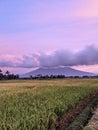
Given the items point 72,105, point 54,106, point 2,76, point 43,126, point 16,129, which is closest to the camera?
point 16,129

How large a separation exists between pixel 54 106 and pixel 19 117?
4.62m

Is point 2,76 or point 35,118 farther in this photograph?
point 2,76

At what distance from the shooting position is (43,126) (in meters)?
13.1

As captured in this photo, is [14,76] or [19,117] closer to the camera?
[19,117]

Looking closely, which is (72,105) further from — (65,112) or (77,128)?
(77,128)

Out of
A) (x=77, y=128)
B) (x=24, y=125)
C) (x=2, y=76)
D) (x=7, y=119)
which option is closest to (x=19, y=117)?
(x=7, y=119)

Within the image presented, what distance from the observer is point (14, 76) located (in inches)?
6117

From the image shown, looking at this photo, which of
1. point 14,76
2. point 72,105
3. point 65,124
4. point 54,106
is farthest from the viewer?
point 14,76

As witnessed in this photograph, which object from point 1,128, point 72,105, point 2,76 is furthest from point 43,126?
point 2,76

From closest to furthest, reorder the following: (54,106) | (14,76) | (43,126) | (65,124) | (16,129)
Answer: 1. (16,129)
2. (43,126)
3. (65,124)
4. (54,106)
5. (14,76)

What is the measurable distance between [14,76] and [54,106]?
5434 inches

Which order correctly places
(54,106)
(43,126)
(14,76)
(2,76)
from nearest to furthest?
(43,126)
(54,106)
(2,76)
(14,76)

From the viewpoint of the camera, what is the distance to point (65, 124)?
1535 centimetres

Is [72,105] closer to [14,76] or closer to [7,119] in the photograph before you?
[7,119]
